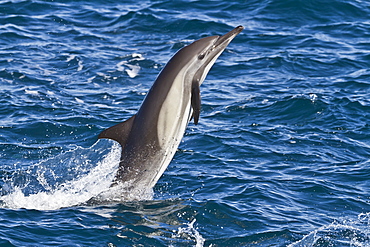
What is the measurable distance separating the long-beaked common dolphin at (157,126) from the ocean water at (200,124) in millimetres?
526

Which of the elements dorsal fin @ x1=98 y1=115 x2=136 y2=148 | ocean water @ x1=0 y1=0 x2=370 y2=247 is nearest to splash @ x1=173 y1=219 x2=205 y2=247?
ocean water @ x1=0 y1=0 x2=370 y2=247

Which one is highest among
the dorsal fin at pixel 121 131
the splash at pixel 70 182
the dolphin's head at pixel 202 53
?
the dolphin's head at pixel 202 53

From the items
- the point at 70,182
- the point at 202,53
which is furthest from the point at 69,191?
the point at 202,53

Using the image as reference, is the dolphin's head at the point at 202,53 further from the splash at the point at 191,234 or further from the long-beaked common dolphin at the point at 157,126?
the splash at the point at 191,234

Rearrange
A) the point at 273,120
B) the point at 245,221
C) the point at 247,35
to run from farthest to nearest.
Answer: the point at 247,35 < the point at 273,120 < the point at 245,221

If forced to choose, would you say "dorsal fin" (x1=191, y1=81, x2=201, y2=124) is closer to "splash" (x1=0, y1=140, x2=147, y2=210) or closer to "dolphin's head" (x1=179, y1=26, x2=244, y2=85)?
"dolphin's head" (x1=179, y1=26, x2=244, y2=85)

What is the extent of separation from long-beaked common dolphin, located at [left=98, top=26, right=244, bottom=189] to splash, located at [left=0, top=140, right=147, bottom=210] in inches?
15.4

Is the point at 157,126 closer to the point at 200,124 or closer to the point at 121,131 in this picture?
the point at 121,131

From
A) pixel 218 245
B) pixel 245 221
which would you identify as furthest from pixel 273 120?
pixel 218 245

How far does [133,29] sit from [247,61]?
5.19 m

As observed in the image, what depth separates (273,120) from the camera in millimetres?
16047

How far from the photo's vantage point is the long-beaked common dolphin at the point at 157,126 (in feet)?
37.0

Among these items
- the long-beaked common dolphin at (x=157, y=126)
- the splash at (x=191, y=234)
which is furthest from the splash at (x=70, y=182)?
the splash at (x=191, y=234)

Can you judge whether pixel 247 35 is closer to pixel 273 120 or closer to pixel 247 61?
pixel 247 61
